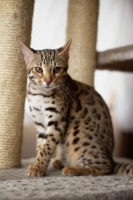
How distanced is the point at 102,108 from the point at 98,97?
6cm

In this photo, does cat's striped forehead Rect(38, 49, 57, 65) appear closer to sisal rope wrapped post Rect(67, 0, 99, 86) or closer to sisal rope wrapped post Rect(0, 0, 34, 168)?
sisal rope wrapped post Rect(0, 0, 34, 168)

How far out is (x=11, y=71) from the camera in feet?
5.24

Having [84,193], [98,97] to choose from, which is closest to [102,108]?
[98,97]

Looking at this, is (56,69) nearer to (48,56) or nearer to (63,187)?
(48,56)

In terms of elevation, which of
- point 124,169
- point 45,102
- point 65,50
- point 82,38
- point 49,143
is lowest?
point 124,169

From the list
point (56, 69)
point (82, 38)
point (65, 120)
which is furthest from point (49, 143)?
point (82, 38)

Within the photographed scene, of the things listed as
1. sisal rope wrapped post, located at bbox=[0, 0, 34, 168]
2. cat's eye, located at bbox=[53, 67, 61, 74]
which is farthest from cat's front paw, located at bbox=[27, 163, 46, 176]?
cat's eye, located at bbox=[53, 67, 61, 74]

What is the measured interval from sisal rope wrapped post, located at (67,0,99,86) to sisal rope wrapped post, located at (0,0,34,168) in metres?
0.48

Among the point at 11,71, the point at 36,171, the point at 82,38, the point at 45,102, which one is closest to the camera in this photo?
the point at 36,171

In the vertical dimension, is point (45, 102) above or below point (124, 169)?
above

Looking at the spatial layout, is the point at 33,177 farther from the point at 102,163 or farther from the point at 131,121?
the point at 131,121

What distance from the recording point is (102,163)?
1.48m

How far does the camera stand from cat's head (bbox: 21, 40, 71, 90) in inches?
55.0

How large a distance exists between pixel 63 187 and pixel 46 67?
498 mm
